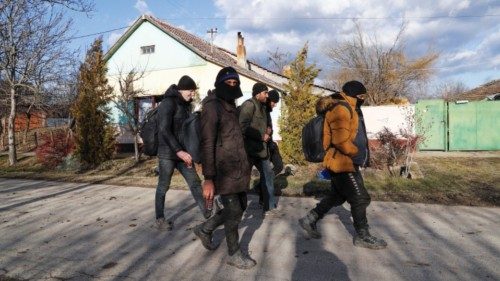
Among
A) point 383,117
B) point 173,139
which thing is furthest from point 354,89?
point 383,117

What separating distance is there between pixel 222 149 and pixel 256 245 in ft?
4.39

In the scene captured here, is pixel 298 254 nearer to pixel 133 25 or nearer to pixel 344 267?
pixel 344 267

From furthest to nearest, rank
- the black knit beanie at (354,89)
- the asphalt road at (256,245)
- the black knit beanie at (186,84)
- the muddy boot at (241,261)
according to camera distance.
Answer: the black knit beanie at (186,84), the black knit beanie at (354,89), the muddy boot at (241,261), the asphalt road at (256,245)

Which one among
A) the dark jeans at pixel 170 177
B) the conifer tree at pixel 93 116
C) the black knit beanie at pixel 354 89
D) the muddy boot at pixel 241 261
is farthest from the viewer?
the conifer tree at pixel 93 116

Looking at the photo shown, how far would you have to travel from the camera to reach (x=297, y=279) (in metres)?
3.79

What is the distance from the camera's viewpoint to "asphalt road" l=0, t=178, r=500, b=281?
398 centimetres

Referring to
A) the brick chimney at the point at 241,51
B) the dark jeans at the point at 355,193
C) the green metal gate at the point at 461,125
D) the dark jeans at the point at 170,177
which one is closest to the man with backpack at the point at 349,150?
the dark jeans at the point at 355,193

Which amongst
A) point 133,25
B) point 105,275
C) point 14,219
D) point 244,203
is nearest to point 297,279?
point 244,203

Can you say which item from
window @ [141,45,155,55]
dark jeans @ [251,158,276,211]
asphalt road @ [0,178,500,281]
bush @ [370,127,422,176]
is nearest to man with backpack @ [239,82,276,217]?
dark jeans @ [251,158,276,211]

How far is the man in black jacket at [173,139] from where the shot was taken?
5141 millimetres

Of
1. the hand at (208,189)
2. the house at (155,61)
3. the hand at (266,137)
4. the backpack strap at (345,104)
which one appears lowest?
the hand at (208,189)

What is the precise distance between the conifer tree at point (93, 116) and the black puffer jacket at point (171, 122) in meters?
9.59

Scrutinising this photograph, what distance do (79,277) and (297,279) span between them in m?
1.97

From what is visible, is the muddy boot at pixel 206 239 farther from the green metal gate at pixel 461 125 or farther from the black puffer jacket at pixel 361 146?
the green metal gate at pixel 461 125
